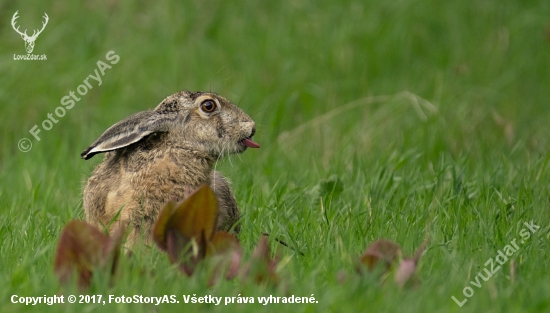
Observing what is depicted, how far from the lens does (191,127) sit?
Result: 15.9ft

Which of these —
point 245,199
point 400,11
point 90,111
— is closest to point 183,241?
point 245,199

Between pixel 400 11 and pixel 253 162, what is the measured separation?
335 centimetres

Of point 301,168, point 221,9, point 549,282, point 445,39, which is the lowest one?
point 549,282

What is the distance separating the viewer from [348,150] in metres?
7.27

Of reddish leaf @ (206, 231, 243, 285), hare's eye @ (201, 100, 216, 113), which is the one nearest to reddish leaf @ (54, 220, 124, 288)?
reddish leaf @ (206, 231, 243, 285)

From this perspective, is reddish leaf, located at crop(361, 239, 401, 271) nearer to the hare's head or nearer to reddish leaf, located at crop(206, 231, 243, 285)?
reddish leaf, located at crop(206, 231, 243, 285)

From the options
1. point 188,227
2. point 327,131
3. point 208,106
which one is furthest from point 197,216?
point 327,131

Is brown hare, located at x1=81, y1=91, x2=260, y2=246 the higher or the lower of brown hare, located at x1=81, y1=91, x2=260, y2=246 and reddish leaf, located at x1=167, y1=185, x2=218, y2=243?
the higher

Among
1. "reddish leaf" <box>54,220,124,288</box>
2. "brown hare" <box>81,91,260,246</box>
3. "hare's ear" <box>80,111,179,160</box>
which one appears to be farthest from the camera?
"hare's ear" <box>80,111,179,160</box>

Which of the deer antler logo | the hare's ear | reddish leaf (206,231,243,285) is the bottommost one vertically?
reddish leaf (206,231,243,285)

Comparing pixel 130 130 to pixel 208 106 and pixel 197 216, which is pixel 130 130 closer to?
pixel 208 106

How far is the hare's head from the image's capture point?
185 inches

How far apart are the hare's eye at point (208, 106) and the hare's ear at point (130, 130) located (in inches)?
7.4

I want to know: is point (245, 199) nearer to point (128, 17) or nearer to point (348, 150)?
point (348, 150)
